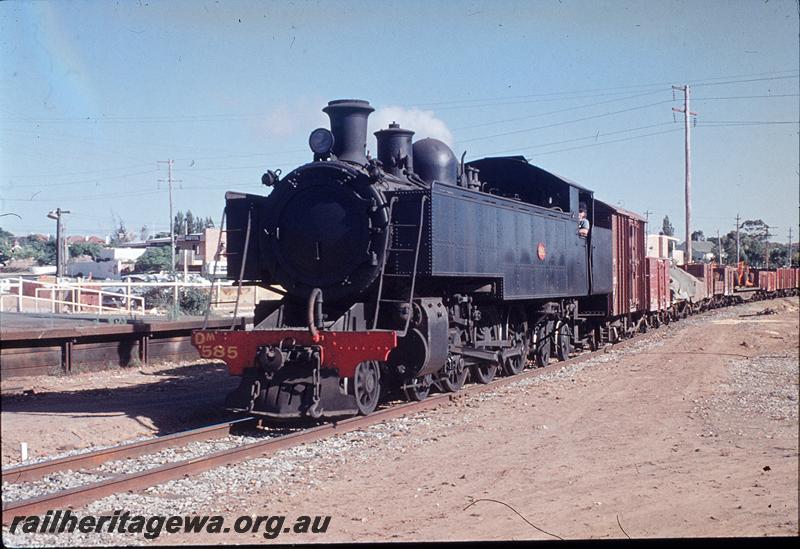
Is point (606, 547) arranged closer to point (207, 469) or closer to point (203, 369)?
point (207, 469)

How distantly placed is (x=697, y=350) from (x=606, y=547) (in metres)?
14.4

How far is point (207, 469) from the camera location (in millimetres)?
7320

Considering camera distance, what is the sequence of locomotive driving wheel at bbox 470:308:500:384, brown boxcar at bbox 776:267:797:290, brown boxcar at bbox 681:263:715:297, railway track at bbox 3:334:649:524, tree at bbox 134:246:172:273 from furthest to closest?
1. brown boxcar at bbox 776:267:797:290
2. tree at bbox 134:246:172:273
3. brown boxcar at bbox 681:263:715:297
4. locomotive driving wheel at bbox 470:308:500:384
5. railway track at bbox 3:334:649:524

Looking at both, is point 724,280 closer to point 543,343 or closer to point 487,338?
point 543,343

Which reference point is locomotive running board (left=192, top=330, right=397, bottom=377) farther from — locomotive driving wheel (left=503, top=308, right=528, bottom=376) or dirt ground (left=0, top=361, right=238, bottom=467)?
locomotive driving wheel (left=503, top=308, right=528, bottom=376)

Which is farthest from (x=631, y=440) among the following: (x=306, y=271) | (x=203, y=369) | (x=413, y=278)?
(x=203, y=369)

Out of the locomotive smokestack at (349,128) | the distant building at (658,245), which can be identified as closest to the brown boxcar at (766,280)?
the distant building at (658,245)

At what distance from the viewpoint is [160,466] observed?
7.23m

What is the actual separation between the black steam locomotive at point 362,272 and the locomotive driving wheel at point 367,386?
2cm

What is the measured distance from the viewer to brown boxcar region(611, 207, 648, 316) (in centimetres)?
1917

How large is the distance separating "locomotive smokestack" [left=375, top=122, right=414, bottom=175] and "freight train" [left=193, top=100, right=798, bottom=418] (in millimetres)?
17

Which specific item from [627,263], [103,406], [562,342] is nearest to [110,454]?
[103,406]

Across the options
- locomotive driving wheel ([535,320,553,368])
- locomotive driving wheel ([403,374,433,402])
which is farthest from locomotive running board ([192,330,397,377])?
locomotive driving wheel ([535,320,553,368])

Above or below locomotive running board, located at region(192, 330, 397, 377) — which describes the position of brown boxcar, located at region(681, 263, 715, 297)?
above
